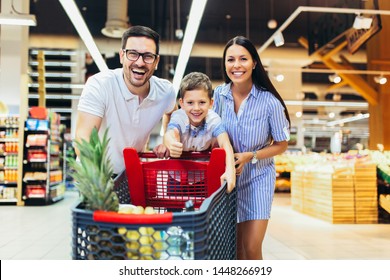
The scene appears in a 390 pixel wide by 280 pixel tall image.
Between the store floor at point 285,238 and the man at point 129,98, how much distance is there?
7.37 ft

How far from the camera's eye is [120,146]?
187 cm

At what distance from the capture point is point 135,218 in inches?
42.3

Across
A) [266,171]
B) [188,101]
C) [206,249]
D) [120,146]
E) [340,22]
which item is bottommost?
[206,249]

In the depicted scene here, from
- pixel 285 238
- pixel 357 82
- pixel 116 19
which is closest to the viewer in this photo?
pixel 285 238

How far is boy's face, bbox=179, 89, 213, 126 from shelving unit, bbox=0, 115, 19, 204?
23.8ft

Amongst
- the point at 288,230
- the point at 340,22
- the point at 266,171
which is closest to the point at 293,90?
the point at 340,22

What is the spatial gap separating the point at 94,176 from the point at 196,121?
764 mm

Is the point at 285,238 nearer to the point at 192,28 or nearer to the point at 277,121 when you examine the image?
the point at 192,28

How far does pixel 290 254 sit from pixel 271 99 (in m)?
2.39

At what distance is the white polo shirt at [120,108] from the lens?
1.73 m

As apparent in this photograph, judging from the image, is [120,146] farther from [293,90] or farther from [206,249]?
[293,90]

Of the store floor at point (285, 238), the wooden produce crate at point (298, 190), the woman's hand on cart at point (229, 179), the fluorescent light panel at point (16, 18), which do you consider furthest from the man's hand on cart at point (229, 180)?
the wooden produce crate at point (298, 190)

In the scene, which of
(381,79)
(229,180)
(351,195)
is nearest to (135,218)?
(229,180)

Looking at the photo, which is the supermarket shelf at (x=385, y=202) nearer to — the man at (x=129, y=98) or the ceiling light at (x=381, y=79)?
the ceiling light at (x=381, y=79)
